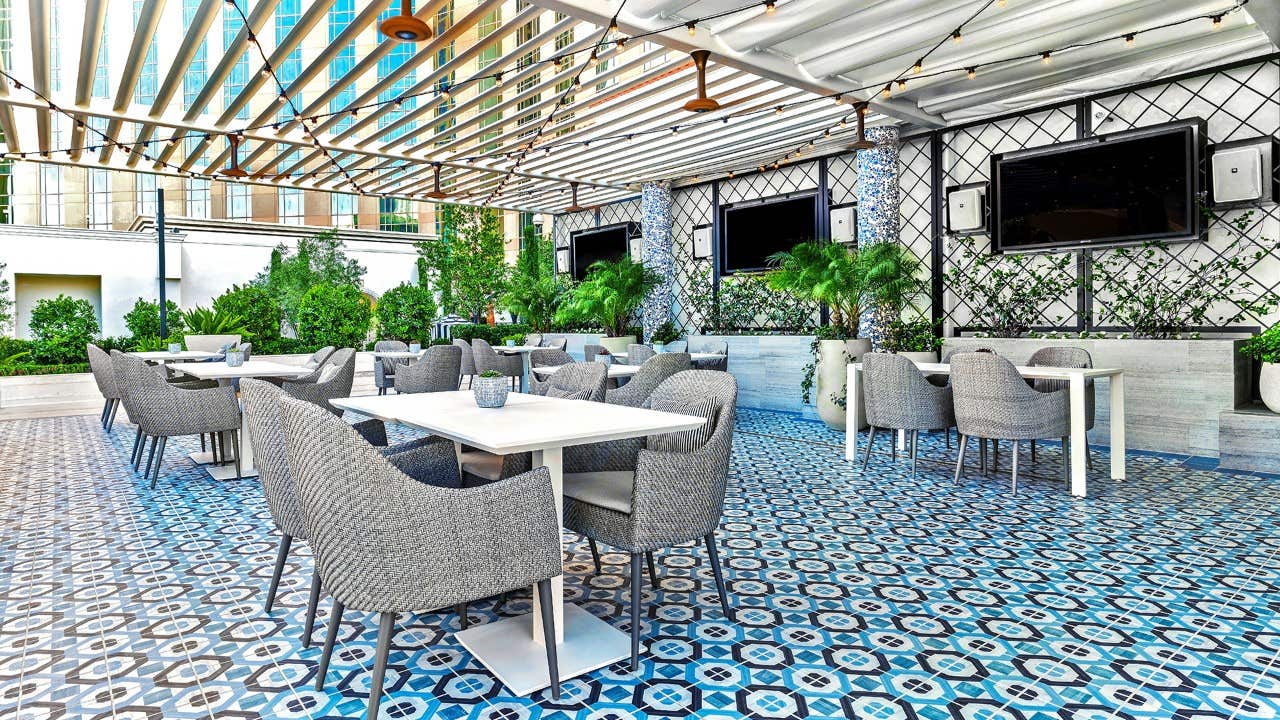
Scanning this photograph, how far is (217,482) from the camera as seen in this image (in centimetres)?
528

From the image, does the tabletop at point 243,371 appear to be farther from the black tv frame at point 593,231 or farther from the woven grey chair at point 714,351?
the black tv frame at point 593,231

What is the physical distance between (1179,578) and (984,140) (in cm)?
602

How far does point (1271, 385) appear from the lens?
546cm

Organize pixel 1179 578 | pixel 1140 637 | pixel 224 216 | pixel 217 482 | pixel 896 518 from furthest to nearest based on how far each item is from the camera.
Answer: pixel 224 216, pixel 217 482, pixel 896 518, pixel 1179 578, pixel 1140 637

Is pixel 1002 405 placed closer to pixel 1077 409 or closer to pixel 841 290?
pixel 1077 409

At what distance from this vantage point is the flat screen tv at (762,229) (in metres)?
9.98

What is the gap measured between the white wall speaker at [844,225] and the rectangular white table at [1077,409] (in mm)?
3434

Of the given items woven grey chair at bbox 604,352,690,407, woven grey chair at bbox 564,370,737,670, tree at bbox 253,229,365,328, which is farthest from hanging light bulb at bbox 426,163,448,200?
tree at bbox 253,229,365,328

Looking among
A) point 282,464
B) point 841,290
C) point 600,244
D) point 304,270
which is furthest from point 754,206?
point 304,270

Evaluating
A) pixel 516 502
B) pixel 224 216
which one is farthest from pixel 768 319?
pixel 224 216

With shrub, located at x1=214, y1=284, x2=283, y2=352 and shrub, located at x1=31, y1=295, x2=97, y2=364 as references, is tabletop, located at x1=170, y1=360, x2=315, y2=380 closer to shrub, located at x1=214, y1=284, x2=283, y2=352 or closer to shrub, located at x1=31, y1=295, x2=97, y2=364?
shrub, located at x1=214, y1=284, x2=283, y2=352

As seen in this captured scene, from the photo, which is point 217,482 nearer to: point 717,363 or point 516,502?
point 516,502

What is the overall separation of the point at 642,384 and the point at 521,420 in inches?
67.3

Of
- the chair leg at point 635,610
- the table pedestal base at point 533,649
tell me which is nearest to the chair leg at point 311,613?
the table pedestal base at point 533,649
